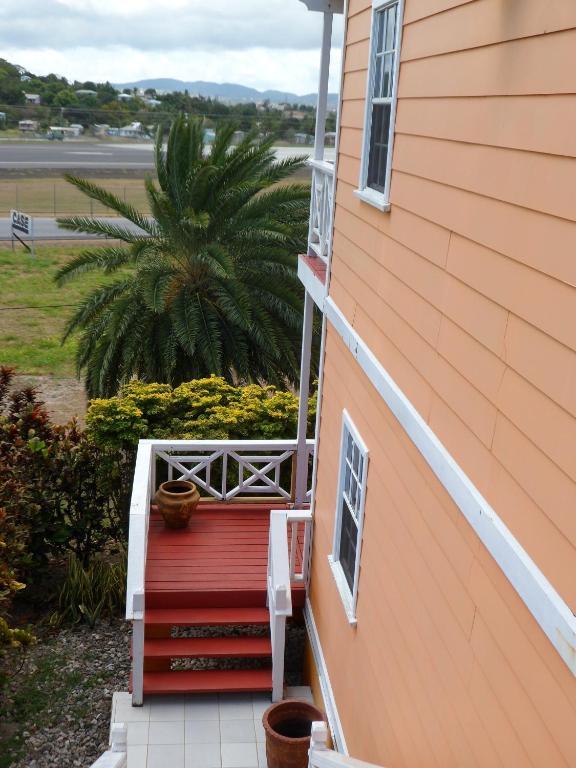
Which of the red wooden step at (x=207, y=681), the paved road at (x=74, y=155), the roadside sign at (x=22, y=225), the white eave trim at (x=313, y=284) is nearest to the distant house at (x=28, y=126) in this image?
the paved road at (x=74, y=155)

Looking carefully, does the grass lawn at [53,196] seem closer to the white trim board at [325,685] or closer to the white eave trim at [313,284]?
the white eave trim at [313,284]

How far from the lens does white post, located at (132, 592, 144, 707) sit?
7.48m

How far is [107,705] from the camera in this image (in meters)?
8.19

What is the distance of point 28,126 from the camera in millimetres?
66438

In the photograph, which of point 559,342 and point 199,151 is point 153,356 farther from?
point 559,342

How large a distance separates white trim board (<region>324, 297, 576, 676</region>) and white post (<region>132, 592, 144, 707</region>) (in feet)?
11.2

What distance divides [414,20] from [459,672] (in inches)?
134

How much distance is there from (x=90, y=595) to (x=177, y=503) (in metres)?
1.52

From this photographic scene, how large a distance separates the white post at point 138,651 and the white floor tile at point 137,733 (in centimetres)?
27

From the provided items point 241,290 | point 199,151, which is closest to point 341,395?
point 241,290

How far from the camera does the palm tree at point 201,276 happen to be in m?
13.6

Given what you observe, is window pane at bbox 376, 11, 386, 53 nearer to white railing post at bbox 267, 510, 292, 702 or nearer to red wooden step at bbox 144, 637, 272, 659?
white railing post at bbox 267, 510, 292, 702

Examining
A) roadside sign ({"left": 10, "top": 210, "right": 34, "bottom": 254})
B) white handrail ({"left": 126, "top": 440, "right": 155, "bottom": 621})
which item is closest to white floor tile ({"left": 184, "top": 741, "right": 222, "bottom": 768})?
white handrail ({"left": 126, "top": 440, "right": 155, "bottom": 621})

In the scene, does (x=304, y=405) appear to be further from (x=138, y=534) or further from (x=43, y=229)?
(x=43, y=229)
